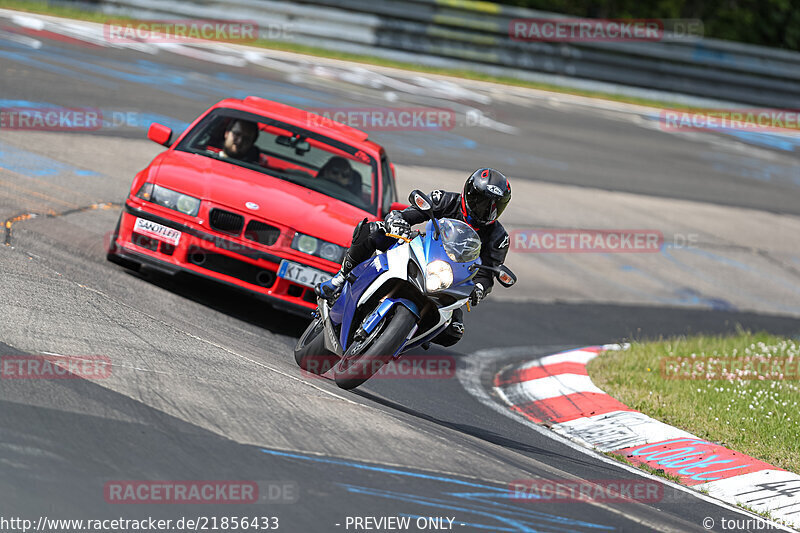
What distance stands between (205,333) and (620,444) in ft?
10.2

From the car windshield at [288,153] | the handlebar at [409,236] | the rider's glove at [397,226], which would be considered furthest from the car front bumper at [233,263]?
the handlebar at [409,236]

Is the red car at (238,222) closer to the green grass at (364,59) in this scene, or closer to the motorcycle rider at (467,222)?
the motorcycle rider at (467,222)

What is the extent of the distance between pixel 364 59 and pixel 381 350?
51.4 ft

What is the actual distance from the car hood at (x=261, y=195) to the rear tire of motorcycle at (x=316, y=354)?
1063mm

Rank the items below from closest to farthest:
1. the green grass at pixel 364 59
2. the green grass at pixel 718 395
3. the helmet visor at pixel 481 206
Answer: the helmet visor at pixel 481 206 → the green grass at pixel 718 395 → the green grass at pixel 364 59

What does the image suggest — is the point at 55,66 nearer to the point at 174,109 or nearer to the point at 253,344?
the point at 174,109

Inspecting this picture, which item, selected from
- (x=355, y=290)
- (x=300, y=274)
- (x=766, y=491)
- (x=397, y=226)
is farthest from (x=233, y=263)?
(x=766, y=491)

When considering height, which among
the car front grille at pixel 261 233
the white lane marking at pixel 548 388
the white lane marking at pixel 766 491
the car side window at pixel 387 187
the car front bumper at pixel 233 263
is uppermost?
the car side window at pixel 387 187

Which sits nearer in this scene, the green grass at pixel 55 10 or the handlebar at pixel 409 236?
the handlebar at pixel 409 236

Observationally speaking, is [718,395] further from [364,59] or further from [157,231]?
[364,59]

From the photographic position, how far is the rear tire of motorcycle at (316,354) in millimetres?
6918

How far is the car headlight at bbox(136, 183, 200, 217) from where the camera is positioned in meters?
7.89

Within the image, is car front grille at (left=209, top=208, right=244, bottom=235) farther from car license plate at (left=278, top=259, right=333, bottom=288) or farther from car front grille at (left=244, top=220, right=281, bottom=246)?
car license plate at (left=278, top=259, right=333, bottom=288)

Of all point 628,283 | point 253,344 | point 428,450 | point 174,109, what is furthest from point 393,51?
point 428,450
